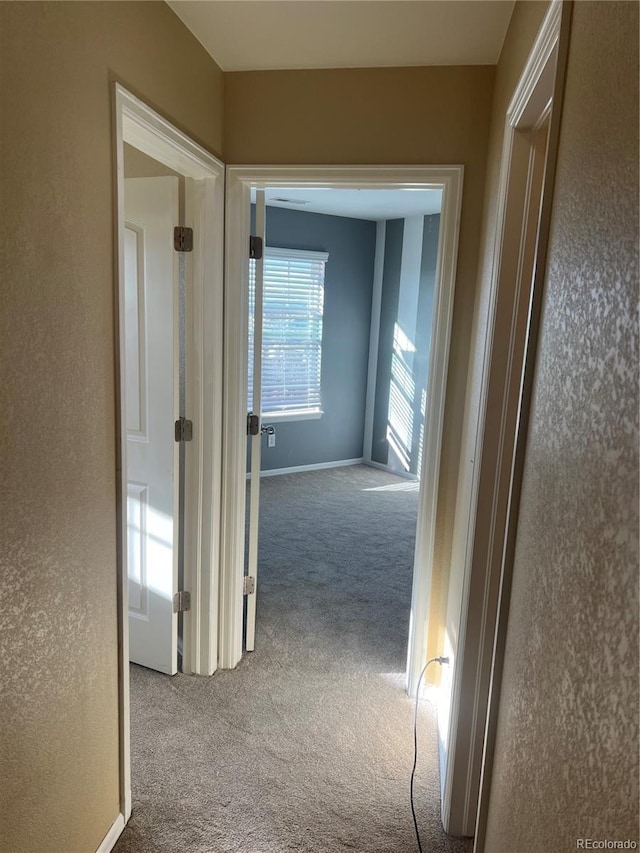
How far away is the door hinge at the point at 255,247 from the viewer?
2.34m

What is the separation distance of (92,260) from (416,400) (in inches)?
183

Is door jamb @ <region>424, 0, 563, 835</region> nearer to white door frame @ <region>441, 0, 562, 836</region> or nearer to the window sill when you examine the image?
white door frame @ <region>441, 0, 562, 836</region>

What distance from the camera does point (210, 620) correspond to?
2.49 metres

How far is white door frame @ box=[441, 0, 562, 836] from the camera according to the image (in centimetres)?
158

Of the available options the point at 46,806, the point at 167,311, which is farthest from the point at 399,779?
the point at 167,311

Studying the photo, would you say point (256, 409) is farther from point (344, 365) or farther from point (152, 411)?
point (344, 365)

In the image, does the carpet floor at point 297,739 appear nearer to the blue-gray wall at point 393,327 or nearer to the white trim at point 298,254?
the blue-gray wall at point 393,327

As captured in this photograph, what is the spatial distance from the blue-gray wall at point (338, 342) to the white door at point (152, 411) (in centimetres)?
318

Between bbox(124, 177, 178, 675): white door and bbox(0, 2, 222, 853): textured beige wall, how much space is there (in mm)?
611

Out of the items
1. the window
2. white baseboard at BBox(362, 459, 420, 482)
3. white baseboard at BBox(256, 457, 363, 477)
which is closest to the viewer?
the window

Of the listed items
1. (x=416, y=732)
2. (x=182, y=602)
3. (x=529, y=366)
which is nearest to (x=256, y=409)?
(x=182, y=602)

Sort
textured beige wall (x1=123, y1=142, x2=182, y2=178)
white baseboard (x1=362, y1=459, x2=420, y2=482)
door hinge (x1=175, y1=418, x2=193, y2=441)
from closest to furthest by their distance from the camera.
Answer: textured beige wall (x1=123, y1=142, x2=182, y2=178)
door hinge (x1=175, y1=418, x2=193, y2=441)
white baseboard (x1=362, y1=459, x2=420, y2=482)

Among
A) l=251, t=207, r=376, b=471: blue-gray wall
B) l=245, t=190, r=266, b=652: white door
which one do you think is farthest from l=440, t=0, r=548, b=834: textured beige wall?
l=251, t=207, r=376, b=471: blue-gray wall

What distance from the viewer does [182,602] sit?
247cm
